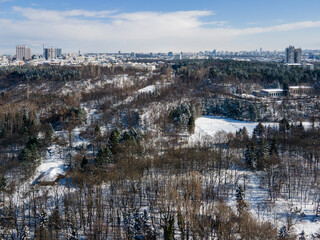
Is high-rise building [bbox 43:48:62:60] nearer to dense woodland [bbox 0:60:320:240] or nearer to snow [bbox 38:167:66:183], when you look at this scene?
dense woodland [bbox 0:60:320:240]

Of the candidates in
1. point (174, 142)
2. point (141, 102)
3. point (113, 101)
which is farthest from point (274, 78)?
point (174, 142)

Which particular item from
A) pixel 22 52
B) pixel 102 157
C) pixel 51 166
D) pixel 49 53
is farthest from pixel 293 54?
pixel 22 52

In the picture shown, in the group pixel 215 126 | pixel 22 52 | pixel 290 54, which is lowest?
pixel 215 126

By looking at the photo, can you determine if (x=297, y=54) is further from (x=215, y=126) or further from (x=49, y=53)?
(x=49, y=53)

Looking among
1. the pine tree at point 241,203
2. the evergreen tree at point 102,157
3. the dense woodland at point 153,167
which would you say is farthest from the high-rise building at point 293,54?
the evergreen tree at point 102,157

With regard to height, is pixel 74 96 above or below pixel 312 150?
above

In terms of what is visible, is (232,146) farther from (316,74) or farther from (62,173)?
(316,74)

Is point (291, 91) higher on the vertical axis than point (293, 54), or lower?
lower

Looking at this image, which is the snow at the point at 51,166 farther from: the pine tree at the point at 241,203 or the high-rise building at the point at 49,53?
the high-rise building at the point at 49,53
